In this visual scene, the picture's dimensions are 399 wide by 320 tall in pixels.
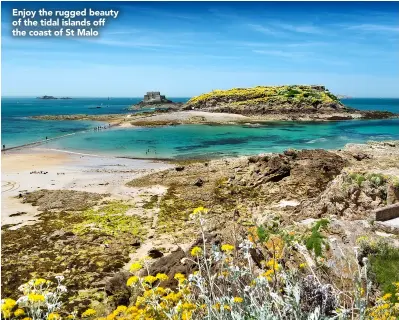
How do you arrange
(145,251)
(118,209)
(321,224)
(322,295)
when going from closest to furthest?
(322,295) → (321,224) → (145,251) → (118,209)

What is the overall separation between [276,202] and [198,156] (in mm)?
17922

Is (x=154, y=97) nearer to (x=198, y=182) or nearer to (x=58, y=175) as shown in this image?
(x=58, y=175)

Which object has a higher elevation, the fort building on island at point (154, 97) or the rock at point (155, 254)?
the fort building on island at point (154, 97)

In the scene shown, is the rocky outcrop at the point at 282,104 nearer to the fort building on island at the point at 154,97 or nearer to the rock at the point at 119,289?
the fort building on island at the point at 154,97

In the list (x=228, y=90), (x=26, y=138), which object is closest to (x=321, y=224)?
(x=26, y=138)

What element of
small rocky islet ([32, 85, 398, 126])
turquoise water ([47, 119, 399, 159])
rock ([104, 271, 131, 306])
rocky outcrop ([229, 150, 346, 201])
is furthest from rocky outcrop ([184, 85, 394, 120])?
rock ([104, 271, 131, 306])

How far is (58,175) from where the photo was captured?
91.3 feet

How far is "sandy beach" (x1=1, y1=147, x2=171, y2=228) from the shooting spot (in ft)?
65.9

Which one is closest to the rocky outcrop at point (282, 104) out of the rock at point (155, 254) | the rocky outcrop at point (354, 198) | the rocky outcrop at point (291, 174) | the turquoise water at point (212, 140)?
the turquoise water at point (212, 140)

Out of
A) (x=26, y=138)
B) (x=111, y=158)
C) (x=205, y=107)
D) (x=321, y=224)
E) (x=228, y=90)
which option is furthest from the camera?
(x=228, y=90)

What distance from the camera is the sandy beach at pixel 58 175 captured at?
790 inches

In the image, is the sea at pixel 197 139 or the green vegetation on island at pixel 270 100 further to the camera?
the green vegetation on island at pixel 270 100

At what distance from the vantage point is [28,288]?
4297 millimetres

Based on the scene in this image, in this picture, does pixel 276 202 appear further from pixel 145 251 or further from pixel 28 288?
pixel 28 288
